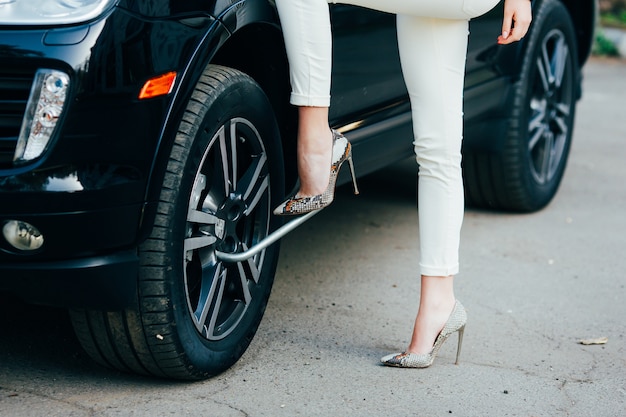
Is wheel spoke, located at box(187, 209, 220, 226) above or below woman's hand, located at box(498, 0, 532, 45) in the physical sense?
below

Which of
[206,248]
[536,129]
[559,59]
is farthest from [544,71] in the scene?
[206,248]

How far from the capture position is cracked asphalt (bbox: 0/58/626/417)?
282cm

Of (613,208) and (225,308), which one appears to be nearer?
(225,308)

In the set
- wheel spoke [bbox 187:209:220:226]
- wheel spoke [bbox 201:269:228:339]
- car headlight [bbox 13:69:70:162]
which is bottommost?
wheel spoke [bbox 201:269:228:339]

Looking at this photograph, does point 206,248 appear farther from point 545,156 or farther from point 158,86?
point 545,156

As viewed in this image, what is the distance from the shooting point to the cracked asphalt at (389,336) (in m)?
2.82

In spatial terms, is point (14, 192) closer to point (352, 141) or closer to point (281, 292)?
point (352, 141)

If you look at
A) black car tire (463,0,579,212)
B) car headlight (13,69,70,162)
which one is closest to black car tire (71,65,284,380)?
car headlight (13,69,70,162)

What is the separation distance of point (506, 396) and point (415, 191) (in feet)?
8.41

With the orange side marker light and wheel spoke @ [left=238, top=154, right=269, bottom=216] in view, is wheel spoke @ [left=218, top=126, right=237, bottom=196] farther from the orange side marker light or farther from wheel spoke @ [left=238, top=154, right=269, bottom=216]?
the orange side marker light

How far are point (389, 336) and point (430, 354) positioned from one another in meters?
0.32

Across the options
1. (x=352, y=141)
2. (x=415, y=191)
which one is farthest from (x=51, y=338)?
(x=415, y=191)

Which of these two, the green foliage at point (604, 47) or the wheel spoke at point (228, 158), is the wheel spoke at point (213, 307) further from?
the green foliage at point (604, 47)

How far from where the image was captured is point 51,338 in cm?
321
